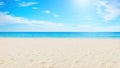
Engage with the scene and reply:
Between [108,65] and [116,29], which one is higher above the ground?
[116,29]

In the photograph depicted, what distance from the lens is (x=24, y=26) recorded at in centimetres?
177

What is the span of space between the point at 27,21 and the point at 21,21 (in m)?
0.06

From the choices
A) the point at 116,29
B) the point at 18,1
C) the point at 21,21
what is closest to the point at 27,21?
the point at 21,21

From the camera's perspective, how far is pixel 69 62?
1.37m

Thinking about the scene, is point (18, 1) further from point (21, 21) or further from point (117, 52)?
point (117, 52)

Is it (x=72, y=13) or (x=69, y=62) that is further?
(x=72, y=13)

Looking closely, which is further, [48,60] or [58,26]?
[58,26]

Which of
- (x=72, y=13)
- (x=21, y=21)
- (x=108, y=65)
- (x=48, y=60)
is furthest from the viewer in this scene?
(x=21, y=21)

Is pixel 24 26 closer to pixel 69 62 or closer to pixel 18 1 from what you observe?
pixel 18 1

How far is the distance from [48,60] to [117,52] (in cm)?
61

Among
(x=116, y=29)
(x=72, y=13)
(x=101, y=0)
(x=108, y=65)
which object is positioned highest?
(x=101, y=0)

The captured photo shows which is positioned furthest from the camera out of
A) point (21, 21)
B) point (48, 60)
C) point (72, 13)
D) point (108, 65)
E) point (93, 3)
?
point (21, 21)

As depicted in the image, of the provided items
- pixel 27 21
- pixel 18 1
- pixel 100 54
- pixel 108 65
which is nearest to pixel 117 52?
pixel 100 54

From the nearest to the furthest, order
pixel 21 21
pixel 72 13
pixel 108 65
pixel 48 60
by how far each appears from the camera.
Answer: pixel 108 65, pixel 48 60, pixel 72 13, pixel 21 21
